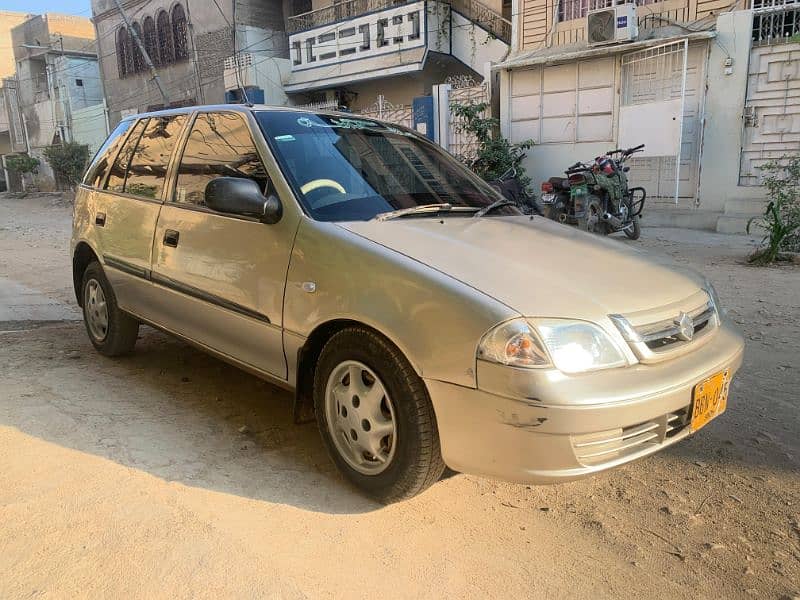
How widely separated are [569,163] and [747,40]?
373cm

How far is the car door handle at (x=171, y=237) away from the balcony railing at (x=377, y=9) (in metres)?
13.8

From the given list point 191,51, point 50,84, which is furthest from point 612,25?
point 50,84

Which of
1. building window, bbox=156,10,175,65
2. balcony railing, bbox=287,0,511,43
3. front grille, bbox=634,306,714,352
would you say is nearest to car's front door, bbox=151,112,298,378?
front grille, bbox=634,306,714,352

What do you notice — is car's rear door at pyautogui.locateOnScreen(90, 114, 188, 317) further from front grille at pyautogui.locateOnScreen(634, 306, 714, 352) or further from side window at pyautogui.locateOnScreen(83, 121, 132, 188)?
front grille at pyautogui.locateOnScreen(634, 306, 714, 352)

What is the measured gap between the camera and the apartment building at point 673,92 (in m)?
10.4

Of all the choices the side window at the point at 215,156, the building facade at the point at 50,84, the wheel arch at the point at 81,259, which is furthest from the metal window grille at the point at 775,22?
the building facade at the point at 50,84

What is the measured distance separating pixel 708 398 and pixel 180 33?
84.6 feet

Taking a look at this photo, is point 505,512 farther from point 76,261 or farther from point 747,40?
point 747,40

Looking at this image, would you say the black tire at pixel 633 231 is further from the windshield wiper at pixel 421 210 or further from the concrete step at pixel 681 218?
the windshield wiper at pixel 421 210

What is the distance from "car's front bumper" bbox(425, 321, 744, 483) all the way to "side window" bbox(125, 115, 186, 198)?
2428 mm

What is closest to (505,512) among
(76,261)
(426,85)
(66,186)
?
(76,261)

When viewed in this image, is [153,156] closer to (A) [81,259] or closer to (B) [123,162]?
(B) [123,162]

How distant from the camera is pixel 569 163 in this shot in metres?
13.0

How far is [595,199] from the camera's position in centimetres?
919
